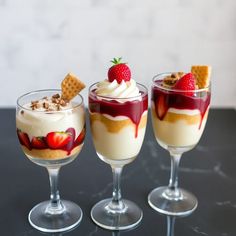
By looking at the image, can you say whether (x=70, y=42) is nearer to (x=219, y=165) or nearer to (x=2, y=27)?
(x=2, y=27)

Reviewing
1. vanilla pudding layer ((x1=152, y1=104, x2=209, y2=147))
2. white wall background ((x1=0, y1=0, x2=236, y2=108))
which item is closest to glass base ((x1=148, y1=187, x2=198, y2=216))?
vanilla pudding layer ((x1=152, y1=104, x2=209, y2=147))

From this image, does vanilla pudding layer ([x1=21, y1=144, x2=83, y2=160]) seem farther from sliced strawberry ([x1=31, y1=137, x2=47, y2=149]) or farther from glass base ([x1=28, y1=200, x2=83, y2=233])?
glass base ([x1=28, y1=200, x2=83, y2=233])

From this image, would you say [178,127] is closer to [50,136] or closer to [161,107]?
[161,107]

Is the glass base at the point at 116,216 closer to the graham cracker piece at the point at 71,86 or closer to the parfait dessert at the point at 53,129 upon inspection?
the parfait dessert at the point at 53,129

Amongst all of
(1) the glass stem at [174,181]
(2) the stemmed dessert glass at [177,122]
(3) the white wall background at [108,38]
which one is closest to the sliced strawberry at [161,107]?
(2) the stemmed dessert glass at [177,122]

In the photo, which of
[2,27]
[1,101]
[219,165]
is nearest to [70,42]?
[2,27]

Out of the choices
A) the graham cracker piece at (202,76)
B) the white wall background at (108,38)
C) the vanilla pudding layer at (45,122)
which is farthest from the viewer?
the white wall background at (108,38)

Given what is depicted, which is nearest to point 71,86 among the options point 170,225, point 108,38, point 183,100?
point 183,100
